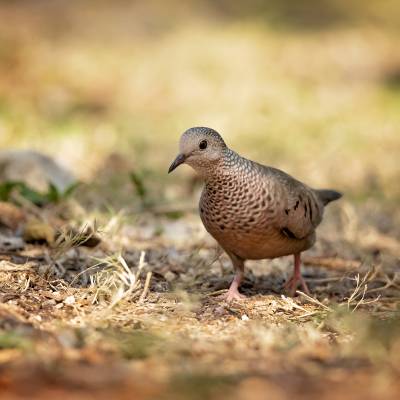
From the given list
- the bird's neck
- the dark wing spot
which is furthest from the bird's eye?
the dark wing spot

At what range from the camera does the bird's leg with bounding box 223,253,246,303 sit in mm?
4691

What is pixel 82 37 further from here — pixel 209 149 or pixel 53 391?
pixel 53 391

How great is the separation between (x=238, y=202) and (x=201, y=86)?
8.21m

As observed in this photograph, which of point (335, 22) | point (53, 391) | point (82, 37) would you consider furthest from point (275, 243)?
point (335, 22)

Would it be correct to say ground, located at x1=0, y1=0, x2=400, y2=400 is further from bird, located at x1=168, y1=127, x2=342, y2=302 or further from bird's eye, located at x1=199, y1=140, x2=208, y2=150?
bird's eye, located at x1=199, y1=140, x2=208, y2=150

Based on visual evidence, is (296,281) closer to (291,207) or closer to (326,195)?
(291,207)

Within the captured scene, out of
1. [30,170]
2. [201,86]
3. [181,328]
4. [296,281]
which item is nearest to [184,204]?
[30,170]

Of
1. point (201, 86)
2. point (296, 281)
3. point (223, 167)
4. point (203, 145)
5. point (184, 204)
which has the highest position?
point (201, 86)

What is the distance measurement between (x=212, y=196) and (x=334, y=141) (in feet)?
19.0

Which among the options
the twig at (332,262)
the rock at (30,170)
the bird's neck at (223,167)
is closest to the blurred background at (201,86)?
the rock at (30,170)

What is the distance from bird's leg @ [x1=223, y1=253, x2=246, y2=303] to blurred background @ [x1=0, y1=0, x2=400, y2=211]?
1870 millimetres

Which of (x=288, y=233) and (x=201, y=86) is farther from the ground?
(x=201, y=86)

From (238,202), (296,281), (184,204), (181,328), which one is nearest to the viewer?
(181,328)

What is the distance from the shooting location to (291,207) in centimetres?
483
